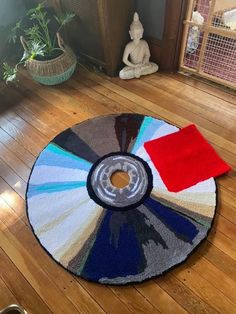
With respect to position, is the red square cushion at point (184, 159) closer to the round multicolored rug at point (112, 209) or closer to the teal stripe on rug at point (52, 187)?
the round multicolored rug at point (112, 209)

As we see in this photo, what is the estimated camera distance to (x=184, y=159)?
1.48m

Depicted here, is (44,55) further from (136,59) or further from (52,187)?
(52,187)

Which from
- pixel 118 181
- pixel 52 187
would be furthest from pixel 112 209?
pixel 52 187

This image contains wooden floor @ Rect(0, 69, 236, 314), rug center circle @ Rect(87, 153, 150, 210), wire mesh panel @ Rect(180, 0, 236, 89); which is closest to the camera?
wooden floor @ Rect(0, 69, 236, 314)

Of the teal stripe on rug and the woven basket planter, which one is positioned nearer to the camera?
the teal stripe on rug

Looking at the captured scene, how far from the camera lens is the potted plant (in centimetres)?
178

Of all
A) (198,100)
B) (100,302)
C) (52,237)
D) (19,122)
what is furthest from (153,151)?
(19,122)

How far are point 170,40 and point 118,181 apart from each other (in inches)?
42.7

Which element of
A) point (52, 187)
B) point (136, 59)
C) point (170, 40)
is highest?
point (170, 40)

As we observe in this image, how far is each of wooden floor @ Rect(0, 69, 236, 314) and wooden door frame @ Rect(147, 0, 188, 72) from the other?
0.35ft

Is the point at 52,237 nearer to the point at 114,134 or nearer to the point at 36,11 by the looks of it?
the point at 114,134

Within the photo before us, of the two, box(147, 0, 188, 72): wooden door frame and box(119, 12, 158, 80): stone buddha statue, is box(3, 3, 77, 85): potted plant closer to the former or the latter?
box(119, 12, 158, 80): stone buddha statue

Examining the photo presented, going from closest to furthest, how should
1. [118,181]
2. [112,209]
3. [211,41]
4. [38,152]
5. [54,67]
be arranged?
[112,209]
[118,181]
[38,152]
[211,41]
[54,67]

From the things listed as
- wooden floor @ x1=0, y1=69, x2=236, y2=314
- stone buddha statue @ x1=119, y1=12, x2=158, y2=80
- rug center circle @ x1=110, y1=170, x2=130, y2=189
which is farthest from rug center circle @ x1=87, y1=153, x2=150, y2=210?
stone buddha statue @ x1=119, y1=12, x2=158, y2=80
